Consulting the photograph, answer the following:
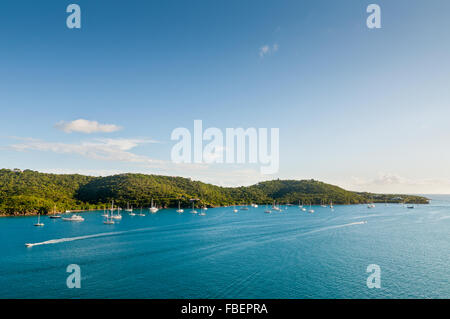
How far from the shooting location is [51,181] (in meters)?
126

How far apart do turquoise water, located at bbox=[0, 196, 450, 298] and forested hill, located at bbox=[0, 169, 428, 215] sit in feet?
153

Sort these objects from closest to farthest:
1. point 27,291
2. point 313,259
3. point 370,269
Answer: point 27,291 < point 370,269 < point 313,259

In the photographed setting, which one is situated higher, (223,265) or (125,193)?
(125,193)

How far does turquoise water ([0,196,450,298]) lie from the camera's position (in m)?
24.2

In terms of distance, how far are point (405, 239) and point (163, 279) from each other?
164 ft

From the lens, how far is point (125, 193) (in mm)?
124375

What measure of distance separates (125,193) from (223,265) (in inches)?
4093

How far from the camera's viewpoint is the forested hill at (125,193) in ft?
306

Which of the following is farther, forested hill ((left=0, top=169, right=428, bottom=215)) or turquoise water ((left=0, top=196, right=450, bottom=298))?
forested hill ((left=0, top=169, right=428, bottom=215))

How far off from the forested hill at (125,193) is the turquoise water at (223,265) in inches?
1833

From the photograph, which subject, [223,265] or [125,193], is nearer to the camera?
[223,265]

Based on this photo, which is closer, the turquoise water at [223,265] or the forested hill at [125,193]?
the turquoise water at [223,265]
